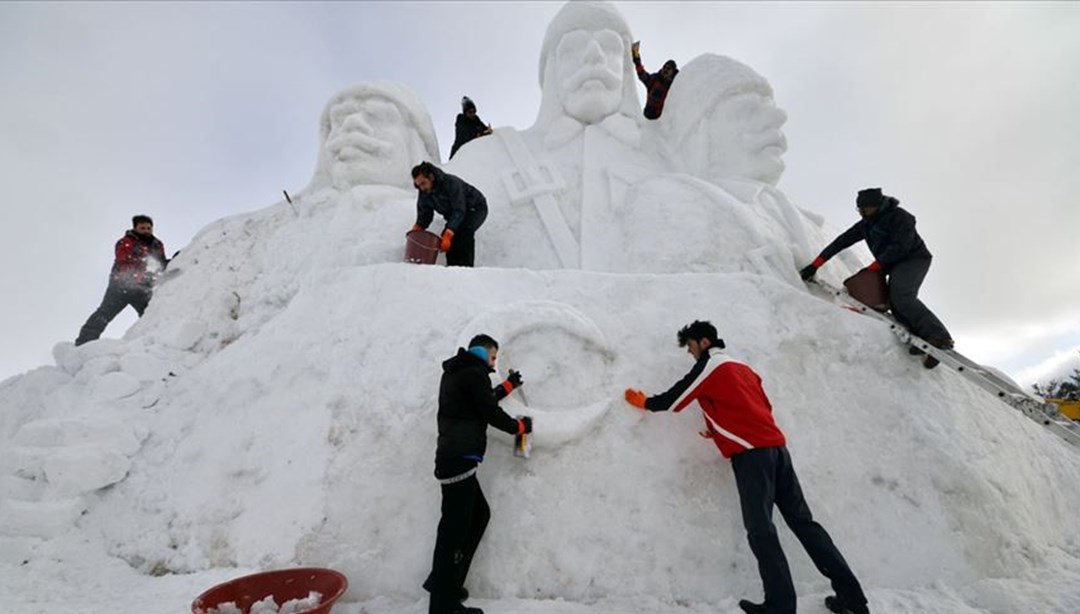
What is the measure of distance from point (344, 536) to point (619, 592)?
5.67 feet

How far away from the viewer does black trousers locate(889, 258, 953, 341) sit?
432cm

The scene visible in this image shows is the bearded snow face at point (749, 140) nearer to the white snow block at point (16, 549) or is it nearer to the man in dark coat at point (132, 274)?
the white snow block at point (16, 549)

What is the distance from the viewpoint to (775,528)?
3.00 m

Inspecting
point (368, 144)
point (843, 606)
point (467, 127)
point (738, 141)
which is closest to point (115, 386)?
point (368, 144)

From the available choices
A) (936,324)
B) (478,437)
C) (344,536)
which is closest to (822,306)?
(936,324)

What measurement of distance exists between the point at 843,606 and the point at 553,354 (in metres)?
2.31

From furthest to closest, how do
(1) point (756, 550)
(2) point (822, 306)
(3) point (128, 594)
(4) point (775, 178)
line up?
(4) point (775, 178)
(2) point (822, 306)
(3) point (128, 594)
(1) point (756, 550)

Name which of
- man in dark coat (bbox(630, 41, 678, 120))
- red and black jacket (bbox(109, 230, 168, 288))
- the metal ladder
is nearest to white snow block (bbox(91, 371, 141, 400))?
red and black jacket (bbox(109, 230, 168, 288))

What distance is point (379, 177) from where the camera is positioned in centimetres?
674

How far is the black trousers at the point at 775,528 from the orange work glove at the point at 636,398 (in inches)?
27.0

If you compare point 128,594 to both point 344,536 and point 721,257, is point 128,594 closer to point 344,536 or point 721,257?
point 344,536

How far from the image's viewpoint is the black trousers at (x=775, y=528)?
283 cm

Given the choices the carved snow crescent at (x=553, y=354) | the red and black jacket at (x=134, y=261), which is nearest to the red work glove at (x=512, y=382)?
the carved snow crescent at (x=553, y=354)

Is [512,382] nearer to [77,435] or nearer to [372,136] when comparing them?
[77,435]
